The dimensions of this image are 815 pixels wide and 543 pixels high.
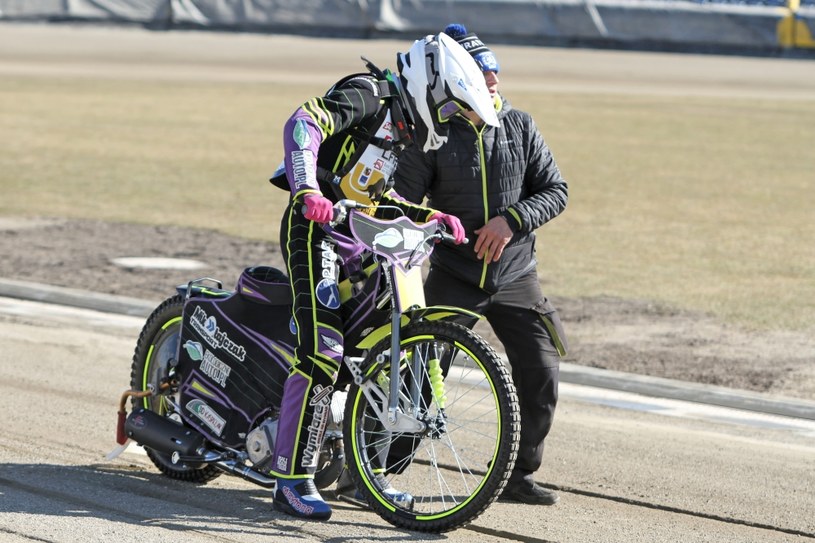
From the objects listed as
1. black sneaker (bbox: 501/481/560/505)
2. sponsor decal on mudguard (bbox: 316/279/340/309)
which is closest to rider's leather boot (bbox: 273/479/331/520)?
sponsor decal on mudguard (bbox: 316/279/340/309)

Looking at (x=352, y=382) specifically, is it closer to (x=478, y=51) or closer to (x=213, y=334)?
(x=213, y=334)

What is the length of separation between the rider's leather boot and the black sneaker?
0.87 metres

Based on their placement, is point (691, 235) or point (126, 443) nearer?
point (126, 443)

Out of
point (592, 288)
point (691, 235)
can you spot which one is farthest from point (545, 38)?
point (592, 288)

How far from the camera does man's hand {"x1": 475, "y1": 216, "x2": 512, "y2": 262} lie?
5.79 m

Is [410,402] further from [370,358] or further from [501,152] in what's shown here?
[501,152]

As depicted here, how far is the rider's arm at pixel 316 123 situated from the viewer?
16.7 feet

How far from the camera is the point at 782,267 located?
12.3 meters

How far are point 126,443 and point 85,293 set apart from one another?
14.7 ft

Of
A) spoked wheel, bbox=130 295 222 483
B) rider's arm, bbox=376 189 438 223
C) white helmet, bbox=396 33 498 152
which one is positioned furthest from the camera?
spoked wheel, bbox=130 295 222 483

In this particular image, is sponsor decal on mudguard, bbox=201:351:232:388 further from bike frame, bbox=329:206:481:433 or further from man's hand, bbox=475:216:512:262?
man's hand, bbox=475:216:512:262

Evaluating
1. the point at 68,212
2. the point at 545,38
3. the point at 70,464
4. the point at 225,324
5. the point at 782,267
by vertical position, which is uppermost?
the point at 225,324

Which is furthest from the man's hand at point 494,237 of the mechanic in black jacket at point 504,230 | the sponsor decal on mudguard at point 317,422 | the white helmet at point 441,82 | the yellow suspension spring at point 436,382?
the sponsor decal on mudguard at point 317,422

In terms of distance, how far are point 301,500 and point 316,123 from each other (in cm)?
143
